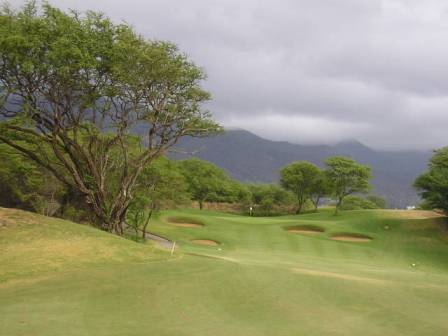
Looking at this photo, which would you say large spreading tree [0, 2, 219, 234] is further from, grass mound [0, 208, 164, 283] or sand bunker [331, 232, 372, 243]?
sand bunker [331, 232, 372, 243]

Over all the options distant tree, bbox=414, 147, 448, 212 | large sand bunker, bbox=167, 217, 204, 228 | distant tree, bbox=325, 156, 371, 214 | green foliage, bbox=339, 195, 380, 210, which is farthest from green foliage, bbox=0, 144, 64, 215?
green foliage, bbox=339, 195, 380, 210

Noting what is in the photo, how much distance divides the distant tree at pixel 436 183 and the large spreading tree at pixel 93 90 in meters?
25.8

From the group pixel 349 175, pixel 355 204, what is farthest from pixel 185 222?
pixel 355 204

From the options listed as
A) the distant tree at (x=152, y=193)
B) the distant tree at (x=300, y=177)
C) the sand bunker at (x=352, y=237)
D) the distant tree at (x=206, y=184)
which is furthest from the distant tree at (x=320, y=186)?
the distant tree at (x=152, y=193)

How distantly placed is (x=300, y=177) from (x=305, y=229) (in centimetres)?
4051

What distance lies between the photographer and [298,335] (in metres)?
10.8

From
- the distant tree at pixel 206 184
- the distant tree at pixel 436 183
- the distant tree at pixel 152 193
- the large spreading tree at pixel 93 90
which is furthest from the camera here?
the distant tree at pixel 206 184

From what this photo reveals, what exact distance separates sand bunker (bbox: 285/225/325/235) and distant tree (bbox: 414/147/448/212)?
1109 cm

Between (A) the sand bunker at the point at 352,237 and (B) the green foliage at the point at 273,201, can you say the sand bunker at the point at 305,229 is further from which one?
(B) the green foliage at the point at 273,201

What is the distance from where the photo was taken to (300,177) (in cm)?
9300

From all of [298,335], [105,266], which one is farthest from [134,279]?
[298,335]

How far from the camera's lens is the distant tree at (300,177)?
93625mm

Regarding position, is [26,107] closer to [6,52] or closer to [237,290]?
[6,52]

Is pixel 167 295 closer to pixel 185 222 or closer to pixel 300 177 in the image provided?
pixel 185 222
